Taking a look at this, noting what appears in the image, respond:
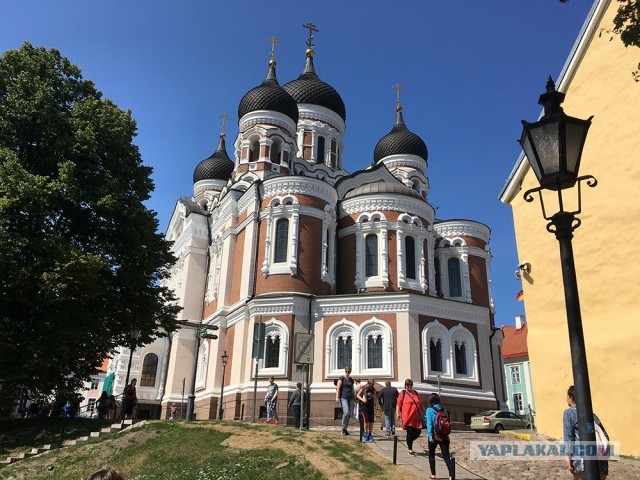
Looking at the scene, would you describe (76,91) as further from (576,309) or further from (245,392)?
(576,309)

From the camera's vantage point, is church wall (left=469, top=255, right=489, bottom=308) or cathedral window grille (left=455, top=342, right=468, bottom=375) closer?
cathedral window grille (left=455, top=342, right=468, bottom=375)

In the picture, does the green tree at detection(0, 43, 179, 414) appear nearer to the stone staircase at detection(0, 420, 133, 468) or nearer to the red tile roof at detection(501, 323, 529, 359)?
the stone staircase at detection(0, 420, 133, 468)

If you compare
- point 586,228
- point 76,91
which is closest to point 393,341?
point 586,228

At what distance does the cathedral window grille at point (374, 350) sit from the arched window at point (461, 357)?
4.28 metres

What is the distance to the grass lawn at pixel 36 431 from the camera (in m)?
16.4

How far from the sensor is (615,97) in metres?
12.0

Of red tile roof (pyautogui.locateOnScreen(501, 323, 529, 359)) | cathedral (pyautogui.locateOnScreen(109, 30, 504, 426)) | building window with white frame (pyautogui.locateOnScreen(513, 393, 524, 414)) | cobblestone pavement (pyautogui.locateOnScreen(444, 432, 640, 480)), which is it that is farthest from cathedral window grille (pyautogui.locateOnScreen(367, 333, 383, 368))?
building window with white frame (pyautogui.locateOnScreen(513, 393, 524, 414))

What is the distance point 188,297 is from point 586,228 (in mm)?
26734

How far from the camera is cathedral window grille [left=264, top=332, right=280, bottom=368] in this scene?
2606cm

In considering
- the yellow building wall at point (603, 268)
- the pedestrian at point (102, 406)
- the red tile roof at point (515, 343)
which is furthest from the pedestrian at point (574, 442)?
the red tile roof at point (515, 343)

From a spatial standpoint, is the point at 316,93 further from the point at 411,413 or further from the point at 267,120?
the point at 411,413

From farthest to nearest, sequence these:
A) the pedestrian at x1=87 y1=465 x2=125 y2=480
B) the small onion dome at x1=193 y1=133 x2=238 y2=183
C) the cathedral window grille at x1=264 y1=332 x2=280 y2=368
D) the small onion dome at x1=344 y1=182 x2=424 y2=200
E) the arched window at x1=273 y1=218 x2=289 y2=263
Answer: the small onion dome at x1=193 y1=133 x2=238 y2=183 → the small onion dome at x1=344 y1=182 x2=424 y2=200 → the arched window at x1=273 y1=218 x2=289 y2=263 → the cathedral window grille at x1=264 y1=332 x2=280 y2=368 → the pedestrian at x1=87 y1=465 x2=125 y2=480

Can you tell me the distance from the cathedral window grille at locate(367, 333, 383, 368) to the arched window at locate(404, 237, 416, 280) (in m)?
4.85

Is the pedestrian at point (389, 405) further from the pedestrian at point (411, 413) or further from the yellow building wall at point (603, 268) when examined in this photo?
the yellow building wall at point (603, 268)
